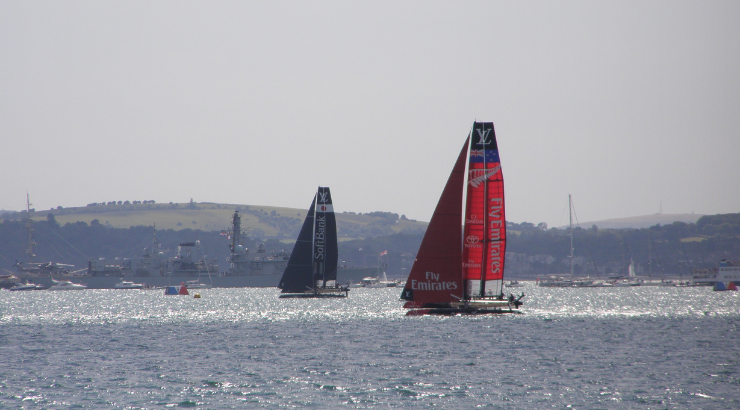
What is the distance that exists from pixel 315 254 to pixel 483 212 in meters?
36.0

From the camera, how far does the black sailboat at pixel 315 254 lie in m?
74.6

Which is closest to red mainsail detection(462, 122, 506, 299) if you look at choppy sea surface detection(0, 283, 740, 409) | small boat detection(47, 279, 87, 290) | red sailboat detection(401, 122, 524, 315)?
red sailboat detection(401, 122, 524, 315)

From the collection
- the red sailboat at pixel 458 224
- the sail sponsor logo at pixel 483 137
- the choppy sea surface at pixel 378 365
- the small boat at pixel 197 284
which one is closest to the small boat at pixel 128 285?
the small boat at pixel 197 284

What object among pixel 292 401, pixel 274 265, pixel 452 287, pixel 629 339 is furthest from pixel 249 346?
pixel 274 265

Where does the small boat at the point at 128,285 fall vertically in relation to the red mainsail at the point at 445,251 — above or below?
below

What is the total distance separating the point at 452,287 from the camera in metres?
40.9

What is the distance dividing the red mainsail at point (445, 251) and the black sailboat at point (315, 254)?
3407 cm

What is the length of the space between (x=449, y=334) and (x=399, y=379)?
1486 centimetres

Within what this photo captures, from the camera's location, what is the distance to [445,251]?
4081cm

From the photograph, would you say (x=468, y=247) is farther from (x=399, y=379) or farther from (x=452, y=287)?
(x=399, y=379)

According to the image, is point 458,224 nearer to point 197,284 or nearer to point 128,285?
point 197,284

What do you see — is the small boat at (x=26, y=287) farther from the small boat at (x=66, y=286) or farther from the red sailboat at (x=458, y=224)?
the red sailboat at (x=458, y=224)

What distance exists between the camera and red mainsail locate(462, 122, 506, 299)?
40.8m

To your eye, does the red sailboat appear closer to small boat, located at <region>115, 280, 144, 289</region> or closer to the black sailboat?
the black sailboat
